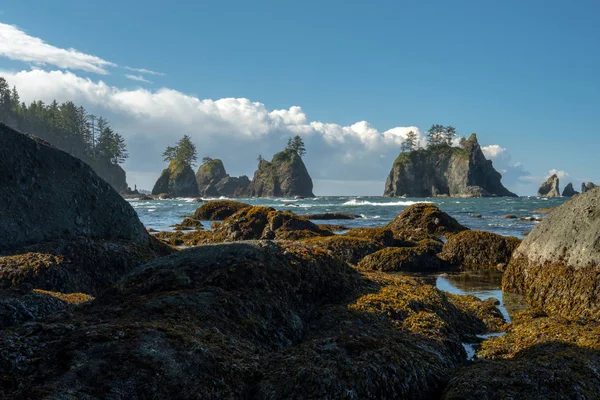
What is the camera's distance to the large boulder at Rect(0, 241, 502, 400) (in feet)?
10.6

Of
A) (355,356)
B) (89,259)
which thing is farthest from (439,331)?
(89,259)

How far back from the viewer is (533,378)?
3.85 meters

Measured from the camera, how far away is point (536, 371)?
3.95 metres

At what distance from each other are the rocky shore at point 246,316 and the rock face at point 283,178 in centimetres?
14666

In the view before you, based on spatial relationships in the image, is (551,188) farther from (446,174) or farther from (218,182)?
(218,182)

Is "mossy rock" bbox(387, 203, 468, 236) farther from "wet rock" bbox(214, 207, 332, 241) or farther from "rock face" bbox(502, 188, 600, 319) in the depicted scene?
"rock face" bbox(502, 188, 600, 319)

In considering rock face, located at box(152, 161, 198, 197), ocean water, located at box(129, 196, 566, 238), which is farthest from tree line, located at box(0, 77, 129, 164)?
ocean water, located at box(129, 196, 566, 238)

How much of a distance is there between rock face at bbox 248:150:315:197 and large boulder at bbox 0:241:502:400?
151 metres

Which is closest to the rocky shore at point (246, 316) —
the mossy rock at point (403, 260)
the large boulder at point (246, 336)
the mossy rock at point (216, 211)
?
the large boulder at point (246, 336)

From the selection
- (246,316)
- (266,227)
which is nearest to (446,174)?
(266,227)

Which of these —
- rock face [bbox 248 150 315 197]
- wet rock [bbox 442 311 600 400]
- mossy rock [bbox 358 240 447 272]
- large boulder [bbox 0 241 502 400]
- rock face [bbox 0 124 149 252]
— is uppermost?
rock face [bbox 248 150 315 197]

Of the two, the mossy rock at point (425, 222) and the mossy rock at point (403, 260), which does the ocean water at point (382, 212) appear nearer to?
the mossy rock at point (425, 222)

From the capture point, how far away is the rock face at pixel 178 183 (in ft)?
452

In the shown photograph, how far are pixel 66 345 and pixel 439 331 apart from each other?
405 centimetres
